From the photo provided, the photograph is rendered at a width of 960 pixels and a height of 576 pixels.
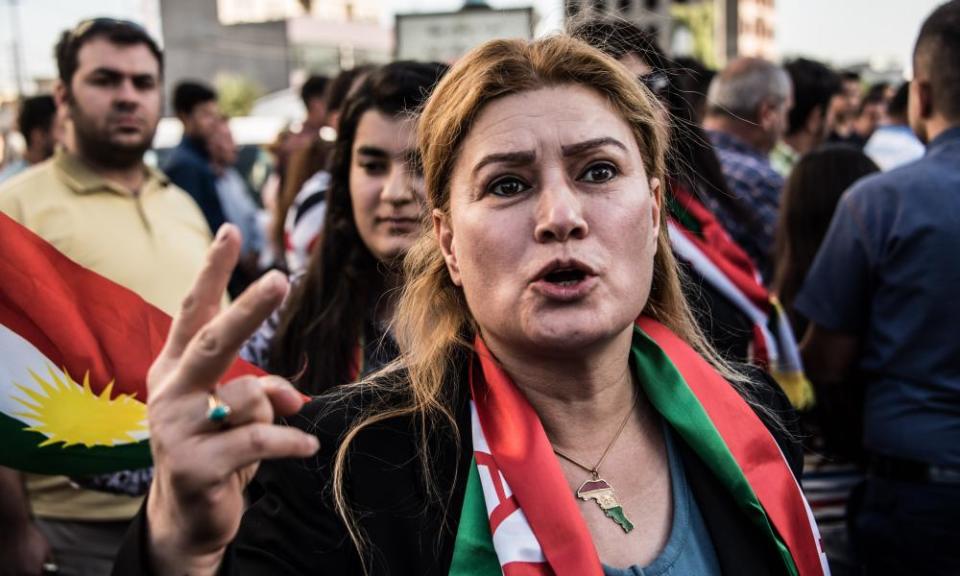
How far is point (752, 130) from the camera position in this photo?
501 centimetres

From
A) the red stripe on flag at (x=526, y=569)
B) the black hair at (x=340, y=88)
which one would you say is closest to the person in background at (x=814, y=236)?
the black hair at (x=340, y=88)

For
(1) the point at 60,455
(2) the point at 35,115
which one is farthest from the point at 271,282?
(2) the point at 35,115

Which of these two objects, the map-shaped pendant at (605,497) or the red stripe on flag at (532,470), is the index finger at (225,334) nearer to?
the red stripe on flag at (532,470)

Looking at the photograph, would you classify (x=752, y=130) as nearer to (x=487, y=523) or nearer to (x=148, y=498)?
(x=487, y=523)

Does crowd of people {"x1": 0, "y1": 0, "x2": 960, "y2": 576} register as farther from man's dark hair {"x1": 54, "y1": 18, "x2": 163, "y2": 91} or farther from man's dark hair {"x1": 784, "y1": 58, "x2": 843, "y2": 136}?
man's dark hair {"x1": 784, "y1": 58, "x2": 843, "y2": 136}

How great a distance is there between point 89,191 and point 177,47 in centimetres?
4591

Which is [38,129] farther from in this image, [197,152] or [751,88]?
[751,88]

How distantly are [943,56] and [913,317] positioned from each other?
2.69 feet

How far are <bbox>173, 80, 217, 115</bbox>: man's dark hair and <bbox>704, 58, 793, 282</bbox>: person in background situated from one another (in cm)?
422

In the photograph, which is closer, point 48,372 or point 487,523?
point 487,523

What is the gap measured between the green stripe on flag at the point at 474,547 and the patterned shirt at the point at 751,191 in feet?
8.76

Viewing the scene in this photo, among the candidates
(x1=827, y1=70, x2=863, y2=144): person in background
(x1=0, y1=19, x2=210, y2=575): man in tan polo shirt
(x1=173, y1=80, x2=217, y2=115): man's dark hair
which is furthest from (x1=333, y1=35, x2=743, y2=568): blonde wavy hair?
(x1=827, y1=70, x2=863, y2=144): person in background

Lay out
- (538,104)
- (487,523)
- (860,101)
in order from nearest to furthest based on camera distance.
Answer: (487,523) < (538,104) < (860,101)

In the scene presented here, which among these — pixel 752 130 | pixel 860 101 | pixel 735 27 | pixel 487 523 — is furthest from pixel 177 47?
pixel 487 523
